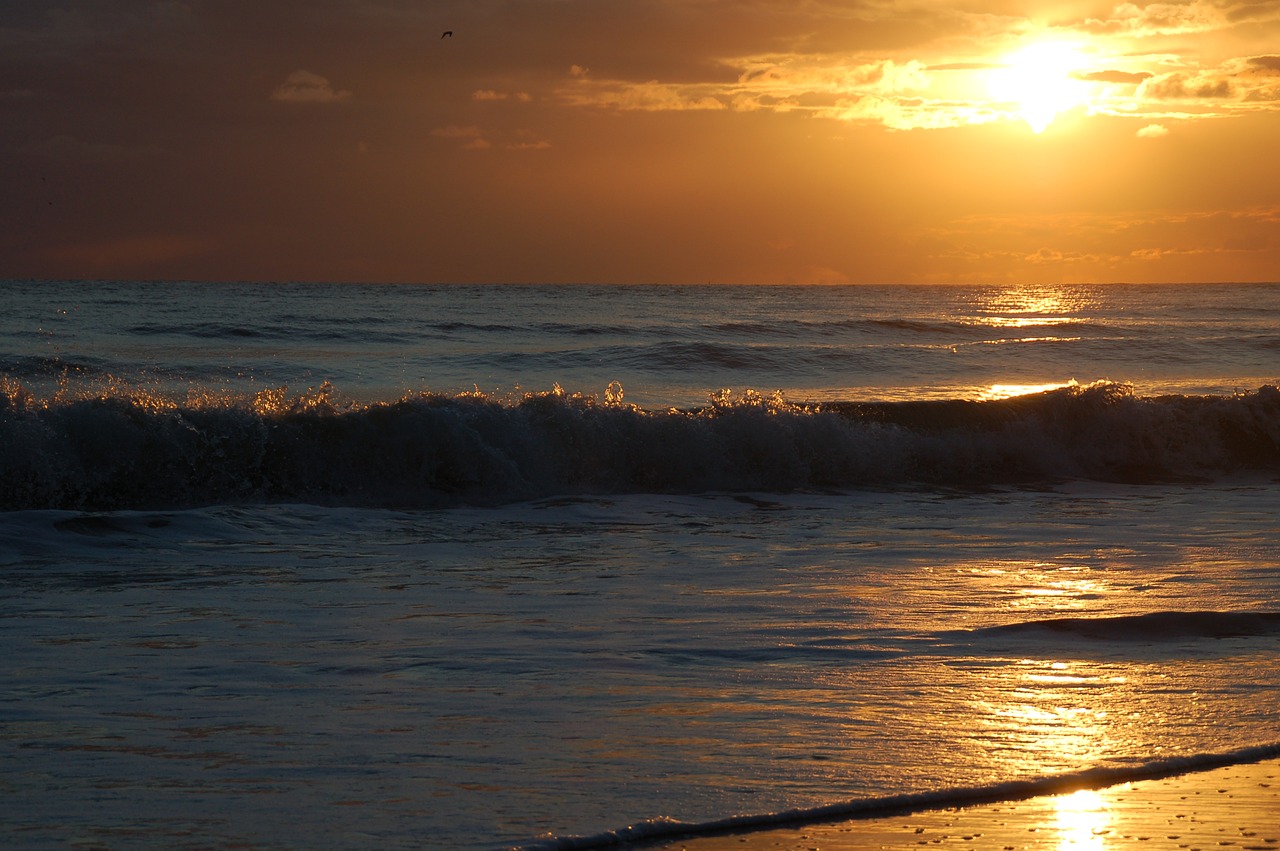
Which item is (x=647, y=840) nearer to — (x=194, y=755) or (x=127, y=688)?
(x=194, y=755)

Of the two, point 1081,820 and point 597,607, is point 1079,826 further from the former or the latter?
point 597,607

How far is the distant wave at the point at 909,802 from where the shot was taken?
365 cm

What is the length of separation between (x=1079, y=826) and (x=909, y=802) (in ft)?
1.68

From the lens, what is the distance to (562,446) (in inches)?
547

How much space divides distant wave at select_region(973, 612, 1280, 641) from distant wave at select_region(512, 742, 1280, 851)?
183 centimetres

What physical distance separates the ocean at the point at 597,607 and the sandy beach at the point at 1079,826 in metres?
0.14

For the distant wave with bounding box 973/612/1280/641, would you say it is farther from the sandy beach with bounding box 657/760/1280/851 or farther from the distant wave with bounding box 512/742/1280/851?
the sandy beach with bounding box 657/760/1280/851

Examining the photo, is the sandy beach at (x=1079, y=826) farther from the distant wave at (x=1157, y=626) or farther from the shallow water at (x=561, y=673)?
the distant wave at (x=1157, y=626)

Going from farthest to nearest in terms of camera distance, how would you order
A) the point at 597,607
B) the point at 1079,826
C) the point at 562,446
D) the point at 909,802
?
the point at 562,446 → the point at 597,607 → the point at 909,802 → the point at 1079,826

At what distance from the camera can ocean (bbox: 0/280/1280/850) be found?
4094mm

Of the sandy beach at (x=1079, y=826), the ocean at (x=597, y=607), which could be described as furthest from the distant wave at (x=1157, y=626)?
the sandy beach at (x=1079, y=826)

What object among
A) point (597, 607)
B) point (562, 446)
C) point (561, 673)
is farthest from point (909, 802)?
point (562, 446)

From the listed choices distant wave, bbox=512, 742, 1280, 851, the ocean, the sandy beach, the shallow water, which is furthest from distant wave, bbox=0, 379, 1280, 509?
the sandy beach

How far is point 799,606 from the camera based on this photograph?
7.03 meters
